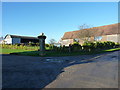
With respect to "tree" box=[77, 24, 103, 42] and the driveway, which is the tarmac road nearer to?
the driveway

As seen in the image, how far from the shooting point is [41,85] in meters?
3.66

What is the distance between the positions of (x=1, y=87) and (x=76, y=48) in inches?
614

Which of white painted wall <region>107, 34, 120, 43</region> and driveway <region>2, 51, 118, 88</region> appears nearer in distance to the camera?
driveway <region>2, 51, 118, 88</region>

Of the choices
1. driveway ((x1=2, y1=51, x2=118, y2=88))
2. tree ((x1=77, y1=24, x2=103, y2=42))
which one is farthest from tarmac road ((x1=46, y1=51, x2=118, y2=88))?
tree ((x1=77, y1=24, x2=103, y2=42))

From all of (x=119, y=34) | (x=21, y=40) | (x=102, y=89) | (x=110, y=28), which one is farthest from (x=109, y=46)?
(x=21, y=40)

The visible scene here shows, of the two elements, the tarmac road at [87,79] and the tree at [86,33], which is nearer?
the tarmac road at [87,79]

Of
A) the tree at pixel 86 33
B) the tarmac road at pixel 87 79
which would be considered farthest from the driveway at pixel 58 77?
the tree at pixel 86 33

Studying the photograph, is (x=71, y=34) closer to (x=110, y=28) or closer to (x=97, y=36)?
(x=97, y=36)

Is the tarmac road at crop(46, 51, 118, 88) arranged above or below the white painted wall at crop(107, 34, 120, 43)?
below

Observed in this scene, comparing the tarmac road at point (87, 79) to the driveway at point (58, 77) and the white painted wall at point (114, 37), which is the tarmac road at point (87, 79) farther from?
the white painted wall at point (114, 37)

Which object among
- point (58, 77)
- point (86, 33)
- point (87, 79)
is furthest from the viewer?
point (86, 33)

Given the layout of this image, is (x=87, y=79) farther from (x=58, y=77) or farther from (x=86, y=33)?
(x=86, y=33)

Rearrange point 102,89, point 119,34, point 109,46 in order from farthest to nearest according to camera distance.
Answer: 1. point 119,34
2. point 109,46
3. point 102,89

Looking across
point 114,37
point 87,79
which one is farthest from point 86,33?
point 87,79
